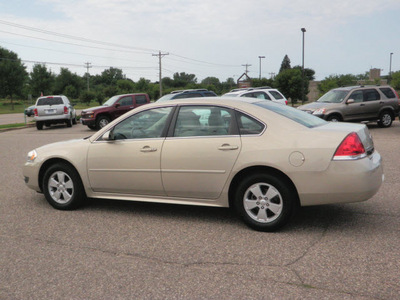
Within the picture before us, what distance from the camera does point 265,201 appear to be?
451 cm

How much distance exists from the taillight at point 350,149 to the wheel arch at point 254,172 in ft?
1.80

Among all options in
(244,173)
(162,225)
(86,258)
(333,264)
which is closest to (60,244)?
(86,258)

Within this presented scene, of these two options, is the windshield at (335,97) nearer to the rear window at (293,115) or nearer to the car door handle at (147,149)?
the rear window at (293,115)

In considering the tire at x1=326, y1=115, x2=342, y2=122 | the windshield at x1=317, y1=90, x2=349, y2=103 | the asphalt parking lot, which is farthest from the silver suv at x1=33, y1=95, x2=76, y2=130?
the asphalt parking lot

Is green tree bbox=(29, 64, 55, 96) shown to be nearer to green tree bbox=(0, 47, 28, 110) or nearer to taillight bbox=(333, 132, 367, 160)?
green tree bbox=(0, 47, 28, 110)

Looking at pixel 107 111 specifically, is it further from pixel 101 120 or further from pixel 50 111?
pixel 50 111

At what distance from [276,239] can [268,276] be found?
3.03 feet

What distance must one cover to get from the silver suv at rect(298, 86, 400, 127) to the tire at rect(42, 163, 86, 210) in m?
11.7

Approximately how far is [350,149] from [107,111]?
16.9m

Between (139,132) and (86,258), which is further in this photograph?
(139,132)

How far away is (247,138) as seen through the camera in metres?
4.63

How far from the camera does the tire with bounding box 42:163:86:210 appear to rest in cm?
555

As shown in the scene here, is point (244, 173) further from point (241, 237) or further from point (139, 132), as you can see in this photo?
point (139, 132)

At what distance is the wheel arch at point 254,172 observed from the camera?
14.6 feet
